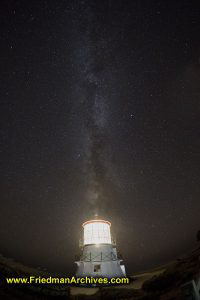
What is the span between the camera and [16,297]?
9.97m

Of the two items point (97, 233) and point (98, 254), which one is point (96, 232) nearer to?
point (97, 233)

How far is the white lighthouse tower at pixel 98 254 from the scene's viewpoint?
21.9m

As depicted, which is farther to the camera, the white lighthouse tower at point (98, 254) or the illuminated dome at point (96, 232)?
the illuminated dome at point (96, 232)

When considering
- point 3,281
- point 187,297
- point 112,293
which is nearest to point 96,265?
point 112,293

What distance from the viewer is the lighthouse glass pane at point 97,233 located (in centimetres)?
2401

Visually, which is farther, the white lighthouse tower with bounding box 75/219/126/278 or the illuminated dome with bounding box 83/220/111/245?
the illuminated dome with bounding box 83/220/111/245

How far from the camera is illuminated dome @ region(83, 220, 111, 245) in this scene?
78.8 feet

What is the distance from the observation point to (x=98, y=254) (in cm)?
2284

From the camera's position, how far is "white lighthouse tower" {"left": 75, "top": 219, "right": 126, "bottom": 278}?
2192 centimetres

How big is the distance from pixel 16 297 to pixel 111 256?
14.9 m

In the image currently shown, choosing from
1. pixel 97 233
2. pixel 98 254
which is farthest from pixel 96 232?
pixel 98 254

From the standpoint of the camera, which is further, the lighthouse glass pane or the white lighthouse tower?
the lighthouse glass pane

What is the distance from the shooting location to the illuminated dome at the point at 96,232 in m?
24.0

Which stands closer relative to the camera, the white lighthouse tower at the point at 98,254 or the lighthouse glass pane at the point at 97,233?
the white lighthouse tower at the point at 98,254
